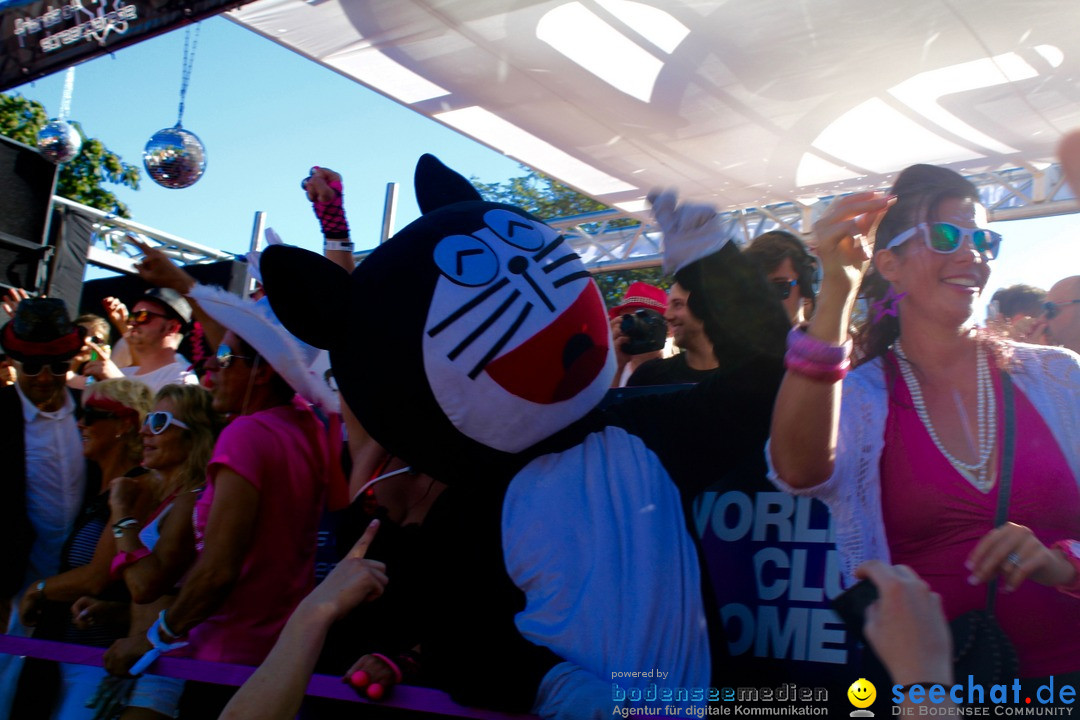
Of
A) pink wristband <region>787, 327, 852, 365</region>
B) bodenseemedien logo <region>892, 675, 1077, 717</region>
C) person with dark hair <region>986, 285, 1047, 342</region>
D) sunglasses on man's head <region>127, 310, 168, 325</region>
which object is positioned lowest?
bodenseemedien logo <region>892, 675, 1077, 717</region>

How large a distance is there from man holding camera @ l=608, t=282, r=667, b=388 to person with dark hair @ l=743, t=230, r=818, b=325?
54 centimetres

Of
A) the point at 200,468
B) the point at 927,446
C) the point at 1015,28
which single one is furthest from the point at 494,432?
the point at 1015,28

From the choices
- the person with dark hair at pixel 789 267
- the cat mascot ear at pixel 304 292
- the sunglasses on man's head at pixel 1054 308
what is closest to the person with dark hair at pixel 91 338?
the cat mascot ear at pixel 304 292

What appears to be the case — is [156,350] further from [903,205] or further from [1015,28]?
[1015,28]

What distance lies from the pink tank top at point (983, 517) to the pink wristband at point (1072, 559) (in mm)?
70

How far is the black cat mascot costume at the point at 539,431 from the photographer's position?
1.79 metres

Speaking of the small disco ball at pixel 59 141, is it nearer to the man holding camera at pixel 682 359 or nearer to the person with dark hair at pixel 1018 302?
the man holding camera at pixel 682 359

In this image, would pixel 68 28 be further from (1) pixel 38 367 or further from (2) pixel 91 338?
(1) pixel 38 367

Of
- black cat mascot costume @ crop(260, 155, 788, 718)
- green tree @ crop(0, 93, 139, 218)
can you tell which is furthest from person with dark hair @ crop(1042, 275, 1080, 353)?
green tree @ crop(0, 93, 139, 218)

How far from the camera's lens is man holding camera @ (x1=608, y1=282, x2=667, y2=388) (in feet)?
10.9

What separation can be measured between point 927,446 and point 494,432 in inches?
33.1

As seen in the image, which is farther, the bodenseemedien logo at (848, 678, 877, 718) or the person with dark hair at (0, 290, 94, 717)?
the person with dark hair at (0, 290, 94, 717)

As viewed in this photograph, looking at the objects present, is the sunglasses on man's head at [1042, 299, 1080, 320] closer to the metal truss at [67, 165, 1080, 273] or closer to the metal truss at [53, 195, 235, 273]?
the metal truss at [67, 165, 1080, 273]

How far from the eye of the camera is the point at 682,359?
10.0 feet
